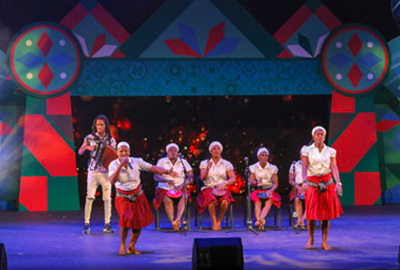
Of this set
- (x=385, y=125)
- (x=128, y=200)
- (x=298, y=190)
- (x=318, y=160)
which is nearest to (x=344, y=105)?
(x=385, y=125)

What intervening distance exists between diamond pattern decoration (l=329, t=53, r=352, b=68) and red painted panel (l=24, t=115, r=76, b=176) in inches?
187

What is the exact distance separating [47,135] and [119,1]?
2.58 meters

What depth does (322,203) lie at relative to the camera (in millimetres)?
6746

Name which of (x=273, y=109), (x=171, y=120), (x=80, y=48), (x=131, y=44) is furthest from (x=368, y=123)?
(x=80, y=48)

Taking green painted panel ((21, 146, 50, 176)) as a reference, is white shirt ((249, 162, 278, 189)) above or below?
below

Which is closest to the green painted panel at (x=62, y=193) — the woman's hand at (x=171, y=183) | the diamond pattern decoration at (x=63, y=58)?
the diamond pattern decoration at (x=63, y=58)

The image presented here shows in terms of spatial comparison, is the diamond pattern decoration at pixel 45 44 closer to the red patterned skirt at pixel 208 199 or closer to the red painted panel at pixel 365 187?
the red patterned skirt at pixel 208 199

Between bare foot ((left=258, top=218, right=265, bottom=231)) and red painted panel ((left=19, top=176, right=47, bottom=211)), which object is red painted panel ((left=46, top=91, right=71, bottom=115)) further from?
bare foot ((left=258, top=218, right=265, bottom=231))

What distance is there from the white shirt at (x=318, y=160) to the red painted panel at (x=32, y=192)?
5381mm

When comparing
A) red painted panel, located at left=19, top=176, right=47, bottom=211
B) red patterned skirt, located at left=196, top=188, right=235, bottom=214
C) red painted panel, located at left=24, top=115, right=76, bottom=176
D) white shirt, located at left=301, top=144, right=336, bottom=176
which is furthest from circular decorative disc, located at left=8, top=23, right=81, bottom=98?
white shirt, located at left=301, top=144, right=336, bottom=176

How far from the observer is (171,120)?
477 inches

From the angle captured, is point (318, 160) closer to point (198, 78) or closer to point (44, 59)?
point (198, 78)

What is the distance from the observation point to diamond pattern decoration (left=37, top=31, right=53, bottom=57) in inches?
418

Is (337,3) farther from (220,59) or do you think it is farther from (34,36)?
(34,36)
